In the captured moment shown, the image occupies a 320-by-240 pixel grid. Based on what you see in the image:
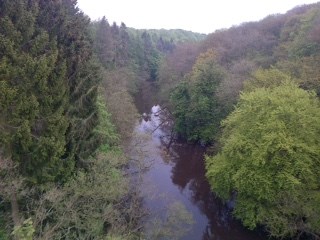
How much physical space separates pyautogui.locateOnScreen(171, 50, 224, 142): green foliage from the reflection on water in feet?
6.97

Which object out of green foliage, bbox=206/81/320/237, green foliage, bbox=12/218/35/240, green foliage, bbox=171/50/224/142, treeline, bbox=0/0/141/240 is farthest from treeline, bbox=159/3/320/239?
green foliage, bbox=12/218/35/240

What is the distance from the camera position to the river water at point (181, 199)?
62.0 feet

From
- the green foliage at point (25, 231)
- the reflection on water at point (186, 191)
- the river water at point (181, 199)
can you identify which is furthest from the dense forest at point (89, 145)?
the reflection on water at point (186, 191)

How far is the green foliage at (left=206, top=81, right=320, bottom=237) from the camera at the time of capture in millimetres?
19672

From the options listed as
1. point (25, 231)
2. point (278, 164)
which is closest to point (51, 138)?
point (25, 231)

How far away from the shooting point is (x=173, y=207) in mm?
18828

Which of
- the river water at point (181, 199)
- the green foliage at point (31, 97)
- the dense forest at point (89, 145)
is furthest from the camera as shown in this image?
the river water at point (181, 199)

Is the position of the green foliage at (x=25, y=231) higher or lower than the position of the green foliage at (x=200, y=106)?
higher

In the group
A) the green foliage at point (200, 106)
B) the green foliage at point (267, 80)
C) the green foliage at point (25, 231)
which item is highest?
the green foliage at point (25, 231)

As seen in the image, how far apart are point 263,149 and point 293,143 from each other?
1.66m

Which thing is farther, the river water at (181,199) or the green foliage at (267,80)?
the green foliage at (267,80)

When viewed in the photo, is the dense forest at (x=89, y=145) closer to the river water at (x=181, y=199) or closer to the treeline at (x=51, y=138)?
the treeline at (x=51, y=138)

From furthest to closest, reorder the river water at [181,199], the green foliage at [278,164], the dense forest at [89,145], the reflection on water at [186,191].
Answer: the reflection on water at [186,191]
the green foliage at [278,164]
the river water at [181,199]
the dense forest at [89,145]

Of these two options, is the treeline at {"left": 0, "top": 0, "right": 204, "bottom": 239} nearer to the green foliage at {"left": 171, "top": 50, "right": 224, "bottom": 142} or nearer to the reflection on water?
the reflection on water
